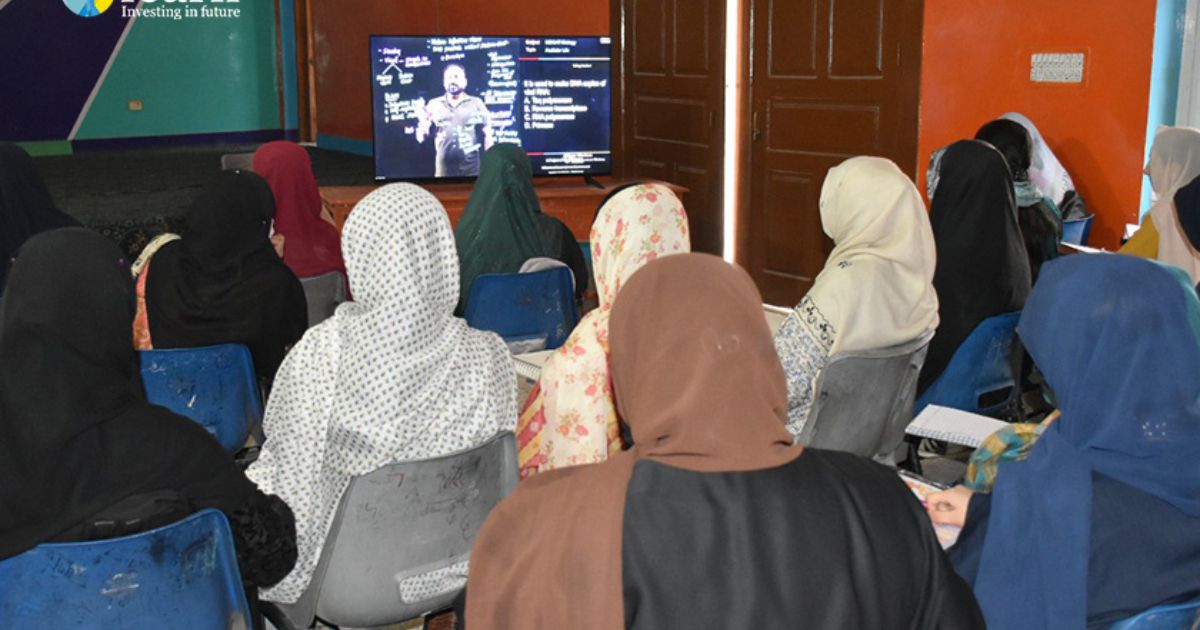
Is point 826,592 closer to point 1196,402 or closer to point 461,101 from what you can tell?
point 1196,402

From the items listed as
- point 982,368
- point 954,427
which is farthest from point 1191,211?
point 954,427

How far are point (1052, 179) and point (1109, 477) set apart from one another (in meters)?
3.48

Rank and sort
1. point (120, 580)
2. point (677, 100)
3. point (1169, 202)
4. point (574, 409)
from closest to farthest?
1. point (120, 580)
2. point (574, 409)
3. point (1169, 202)
4. point (677, 100)

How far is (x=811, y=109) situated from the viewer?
19.6 feet

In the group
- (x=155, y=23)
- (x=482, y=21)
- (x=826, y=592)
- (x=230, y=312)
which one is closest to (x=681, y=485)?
(x=826, y=592)

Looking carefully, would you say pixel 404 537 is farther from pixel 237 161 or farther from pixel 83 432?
pixel 237 161

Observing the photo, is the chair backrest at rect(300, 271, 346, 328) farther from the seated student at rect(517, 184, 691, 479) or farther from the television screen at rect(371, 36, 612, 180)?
the television screen at rect(371, 36, 612, 180)

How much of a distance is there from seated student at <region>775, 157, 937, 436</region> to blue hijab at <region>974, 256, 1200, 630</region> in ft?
3.16

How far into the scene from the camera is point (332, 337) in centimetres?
214

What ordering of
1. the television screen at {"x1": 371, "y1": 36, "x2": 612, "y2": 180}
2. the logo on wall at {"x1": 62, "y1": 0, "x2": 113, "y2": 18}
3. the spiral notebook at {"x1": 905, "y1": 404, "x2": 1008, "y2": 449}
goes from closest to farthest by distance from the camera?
the spiral notebook at {"x1": 905, "y1": 404, "x2": 1008, "y2": 449}, the television screen at {"x1": 371, "y1": 36, "x2": 612, "y2": 180}, the logo on wall at {"x1": 62, "y1": 0, "x2": 113, "y2": 18}

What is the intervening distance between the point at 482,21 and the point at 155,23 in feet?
15.4

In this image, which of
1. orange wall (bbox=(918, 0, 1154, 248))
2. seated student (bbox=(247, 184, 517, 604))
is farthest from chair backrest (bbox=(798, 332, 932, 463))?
orange wall (bbox=(918, 0, 1154, 248))

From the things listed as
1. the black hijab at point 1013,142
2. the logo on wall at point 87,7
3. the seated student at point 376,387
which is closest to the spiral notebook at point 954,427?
the seated student at point 376,387

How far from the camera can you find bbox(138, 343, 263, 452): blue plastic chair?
9.02ft
